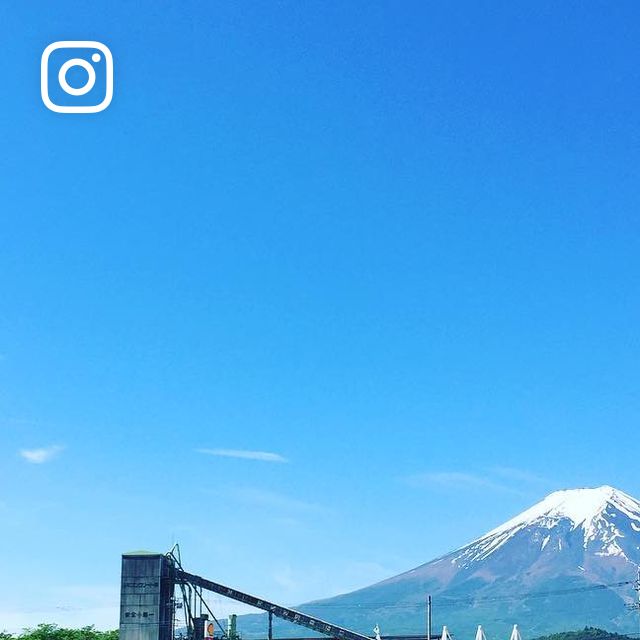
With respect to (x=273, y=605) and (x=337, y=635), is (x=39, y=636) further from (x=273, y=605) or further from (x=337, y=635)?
(x=337, y=635)

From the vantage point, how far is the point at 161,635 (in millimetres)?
122188

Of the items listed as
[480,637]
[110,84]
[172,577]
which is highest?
[110,84]

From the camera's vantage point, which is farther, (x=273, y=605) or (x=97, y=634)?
(x=97, y=634)

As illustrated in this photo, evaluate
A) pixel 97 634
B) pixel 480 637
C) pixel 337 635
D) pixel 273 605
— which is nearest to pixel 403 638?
pixel 337 635

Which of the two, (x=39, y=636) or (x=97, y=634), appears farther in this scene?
(x=97, y=634)

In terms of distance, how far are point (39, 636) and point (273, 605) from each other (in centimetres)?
3000

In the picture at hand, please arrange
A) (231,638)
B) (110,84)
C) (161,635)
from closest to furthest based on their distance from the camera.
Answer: (110,84) < (161,635) < (231,638)

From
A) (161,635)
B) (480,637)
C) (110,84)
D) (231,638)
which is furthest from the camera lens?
(231,638)

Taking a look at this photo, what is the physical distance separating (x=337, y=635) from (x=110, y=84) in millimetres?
96366

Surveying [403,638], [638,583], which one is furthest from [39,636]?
[638,583]

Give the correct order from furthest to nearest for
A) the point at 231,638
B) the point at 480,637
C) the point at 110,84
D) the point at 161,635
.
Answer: the point at 231,638, the point at 161,635, the point at 480,637, the point at 110,84

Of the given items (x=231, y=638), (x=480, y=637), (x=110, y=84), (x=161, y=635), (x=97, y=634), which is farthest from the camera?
(x=97, y=634)

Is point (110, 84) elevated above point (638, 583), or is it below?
above

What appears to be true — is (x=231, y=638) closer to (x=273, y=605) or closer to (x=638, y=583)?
(x=273, y=605)
